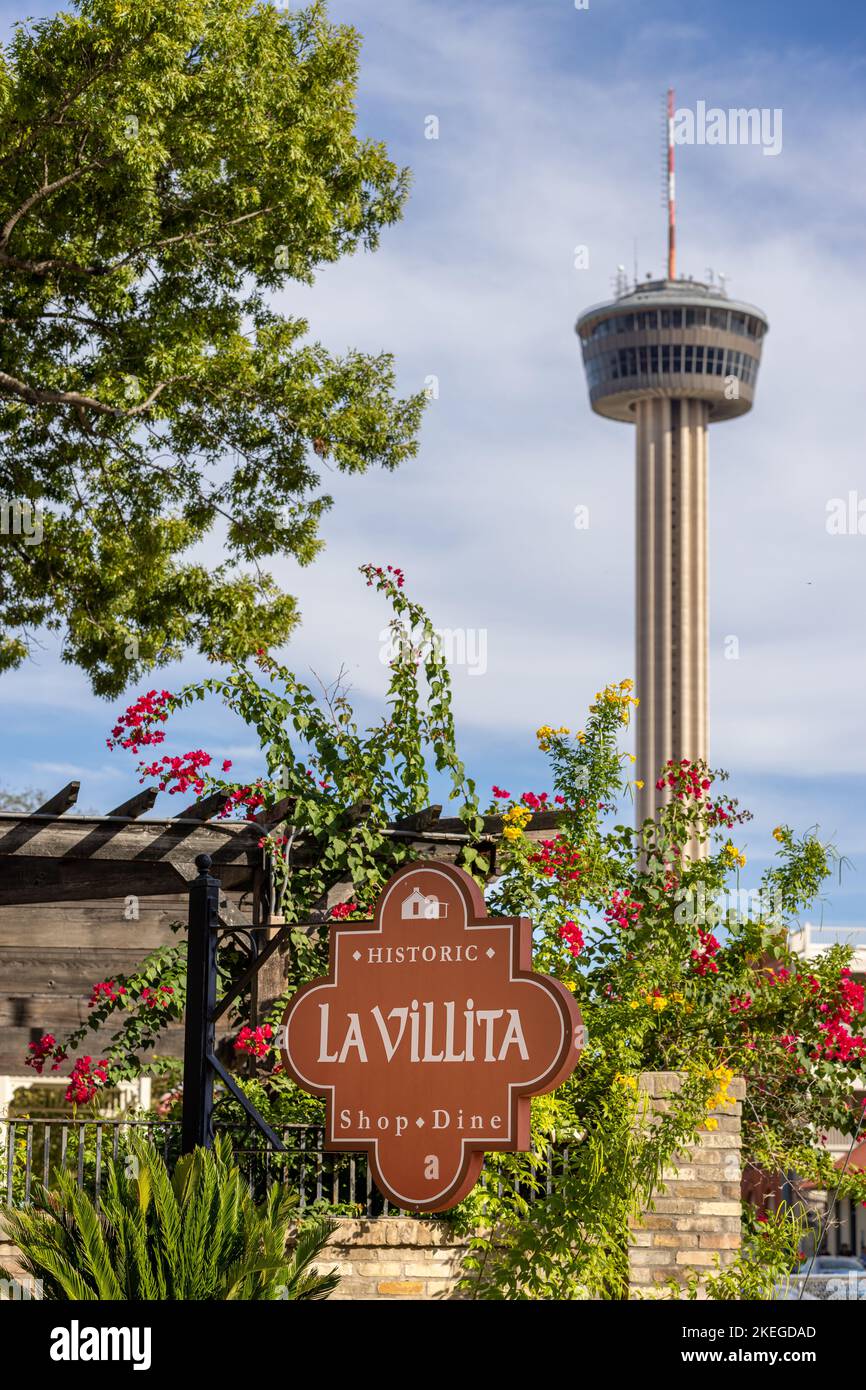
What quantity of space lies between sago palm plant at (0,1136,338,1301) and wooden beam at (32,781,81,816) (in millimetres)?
3565

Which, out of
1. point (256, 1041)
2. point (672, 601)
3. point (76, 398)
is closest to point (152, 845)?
point (256, 1041)

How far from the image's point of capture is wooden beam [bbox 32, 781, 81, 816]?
10.1 m

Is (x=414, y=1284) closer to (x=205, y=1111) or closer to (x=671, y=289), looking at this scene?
(x=205, y=1111)

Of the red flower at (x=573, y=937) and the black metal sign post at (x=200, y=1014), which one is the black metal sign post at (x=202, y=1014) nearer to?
the black metal sign post at (x=200, y=1014)

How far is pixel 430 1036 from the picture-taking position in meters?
7.58

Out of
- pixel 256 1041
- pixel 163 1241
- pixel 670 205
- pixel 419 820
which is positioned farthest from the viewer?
pixel 670 205

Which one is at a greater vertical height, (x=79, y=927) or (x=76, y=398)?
(x=76, y=398)

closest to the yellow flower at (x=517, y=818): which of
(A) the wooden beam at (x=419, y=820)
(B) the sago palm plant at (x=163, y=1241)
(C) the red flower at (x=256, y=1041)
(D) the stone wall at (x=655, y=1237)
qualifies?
(A) the wooden beam at (x=419, y=820)

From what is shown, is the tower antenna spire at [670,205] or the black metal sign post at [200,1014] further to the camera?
the tower antenna spire at [670,205]

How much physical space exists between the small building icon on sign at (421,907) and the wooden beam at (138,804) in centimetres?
300

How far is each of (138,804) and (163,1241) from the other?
13.5ft

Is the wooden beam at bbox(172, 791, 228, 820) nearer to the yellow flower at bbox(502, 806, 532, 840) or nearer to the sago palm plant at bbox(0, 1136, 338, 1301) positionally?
the yellow flower at bbox(502, 806, 532, 840)

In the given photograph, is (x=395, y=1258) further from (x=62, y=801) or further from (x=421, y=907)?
(x=62, y=801)

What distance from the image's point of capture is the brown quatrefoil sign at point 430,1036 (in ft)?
Result: 24.2
